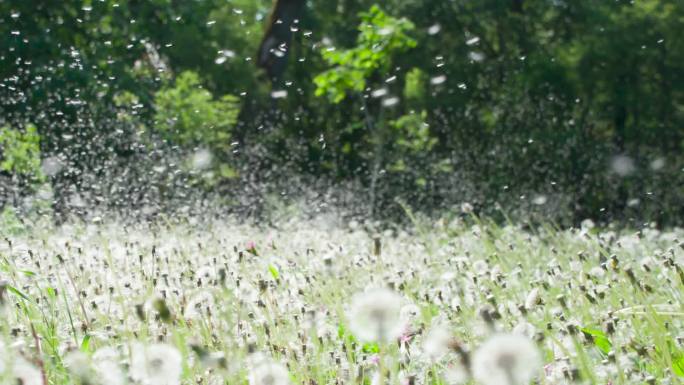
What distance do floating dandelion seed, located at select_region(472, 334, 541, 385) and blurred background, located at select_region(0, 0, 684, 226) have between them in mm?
5834

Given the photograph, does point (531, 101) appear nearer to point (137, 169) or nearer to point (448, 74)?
point (448, 74)

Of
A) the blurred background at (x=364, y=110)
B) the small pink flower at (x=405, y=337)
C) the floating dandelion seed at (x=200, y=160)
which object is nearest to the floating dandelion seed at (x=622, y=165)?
the blurred background at (x=364, y=110)

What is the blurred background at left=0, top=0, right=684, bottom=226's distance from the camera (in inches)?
402

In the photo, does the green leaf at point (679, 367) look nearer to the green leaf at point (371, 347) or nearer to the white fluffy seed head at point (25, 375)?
the green leaf at point (371, 347)

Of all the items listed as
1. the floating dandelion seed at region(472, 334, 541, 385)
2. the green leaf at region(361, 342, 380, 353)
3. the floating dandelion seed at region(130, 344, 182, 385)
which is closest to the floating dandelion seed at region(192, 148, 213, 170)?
the green leaf at region(361, 342, 380, 353)

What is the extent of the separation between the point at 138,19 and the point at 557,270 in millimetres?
12831

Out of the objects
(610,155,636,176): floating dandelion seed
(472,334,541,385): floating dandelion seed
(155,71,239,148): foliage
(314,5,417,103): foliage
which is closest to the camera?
(472,334,541,385): floating dandelion seed

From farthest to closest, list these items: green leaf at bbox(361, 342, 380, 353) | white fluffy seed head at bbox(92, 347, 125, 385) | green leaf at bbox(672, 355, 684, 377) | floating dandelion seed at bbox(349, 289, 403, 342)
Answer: green leaf at bbox(361, 342, 380, 353), green leaf at bbox(672, 355, 684, 377), white fluffy seed head at bbox(92, 347, 125, 385), floating dandelion seed at bbox(349, 289, 403, 342)

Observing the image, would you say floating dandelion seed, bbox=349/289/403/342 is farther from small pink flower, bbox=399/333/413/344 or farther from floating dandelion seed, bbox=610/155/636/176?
floating dandelion seed, bbox=610/155/636/176

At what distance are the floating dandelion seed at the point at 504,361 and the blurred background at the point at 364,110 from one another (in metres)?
5.83

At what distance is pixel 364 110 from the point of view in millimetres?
16344

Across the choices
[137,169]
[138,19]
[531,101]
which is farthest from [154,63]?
[531,101]

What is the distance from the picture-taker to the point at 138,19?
14508 millimetres

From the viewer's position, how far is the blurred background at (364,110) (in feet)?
33.5
